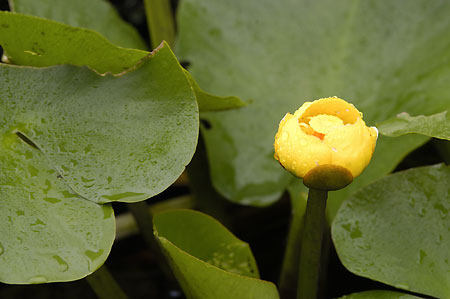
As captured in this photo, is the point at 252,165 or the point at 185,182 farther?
the point at 185,182

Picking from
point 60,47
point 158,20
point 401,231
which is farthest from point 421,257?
point 158,20

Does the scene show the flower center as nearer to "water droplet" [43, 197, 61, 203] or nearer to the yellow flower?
the yellow flower

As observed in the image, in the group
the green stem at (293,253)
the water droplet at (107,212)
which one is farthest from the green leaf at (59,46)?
the green stem at (293,253)

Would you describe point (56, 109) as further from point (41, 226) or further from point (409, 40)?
point (409, 40)

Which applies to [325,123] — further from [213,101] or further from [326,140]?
[213,101]

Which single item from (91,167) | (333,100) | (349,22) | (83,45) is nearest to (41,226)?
(91,167)

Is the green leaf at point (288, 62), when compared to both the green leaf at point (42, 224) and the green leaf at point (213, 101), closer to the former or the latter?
the green leaf at point (213, 101)
